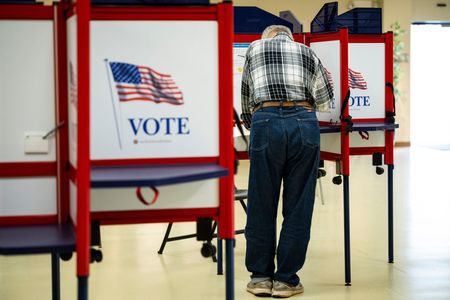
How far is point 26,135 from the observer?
263 centimetres

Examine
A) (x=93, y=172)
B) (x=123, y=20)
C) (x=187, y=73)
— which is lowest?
(x=93, y=172)

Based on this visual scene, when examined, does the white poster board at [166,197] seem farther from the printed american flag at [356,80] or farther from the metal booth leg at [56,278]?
the printed american flag at [356,80]

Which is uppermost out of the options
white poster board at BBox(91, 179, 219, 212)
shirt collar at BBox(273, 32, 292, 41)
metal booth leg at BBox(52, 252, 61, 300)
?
shirt collar at BBox(273, 32, 292, 41)

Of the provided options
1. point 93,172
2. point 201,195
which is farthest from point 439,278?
point 93,172

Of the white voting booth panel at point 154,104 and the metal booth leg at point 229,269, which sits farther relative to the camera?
the metal booth leg at point 229,269

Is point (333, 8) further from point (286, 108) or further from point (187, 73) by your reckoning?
point (187, 73)

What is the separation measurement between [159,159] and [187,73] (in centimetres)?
30

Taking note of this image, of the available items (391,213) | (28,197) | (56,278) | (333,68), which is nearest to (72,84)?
(28,197)

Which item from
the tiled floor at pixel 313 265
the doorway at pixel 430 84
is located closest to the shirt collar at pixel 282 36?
the tiled floor at pixel 313 265

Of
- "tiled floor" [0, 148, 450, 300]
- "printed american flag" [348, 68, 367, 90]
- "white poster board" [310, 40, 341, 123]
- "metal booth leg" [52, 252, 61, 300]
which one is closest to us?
"metal booth leg" [52, 252, 61, 300]

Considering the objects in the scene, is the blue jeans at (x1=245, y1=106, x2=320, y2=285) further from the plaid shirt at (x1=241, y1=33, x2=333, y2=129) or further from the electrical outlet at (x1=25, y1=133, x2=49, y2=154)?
the electrical outlet at (x1=25, y1=133, x2=49, y2=154)

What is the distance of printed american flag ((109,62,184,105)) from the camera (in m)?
2.58

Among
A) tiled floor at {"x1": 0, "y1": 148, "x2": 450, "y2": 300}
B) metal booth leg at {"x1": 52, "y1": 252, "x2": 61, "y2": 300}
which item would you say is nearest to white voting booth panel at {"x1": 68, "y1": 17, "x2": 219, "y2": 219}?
metal booth leg at {"x1": 52, "y1": 252, "x2": 61, "y2": 300}

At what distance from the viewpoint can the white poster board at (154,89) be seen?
2.57 metres
